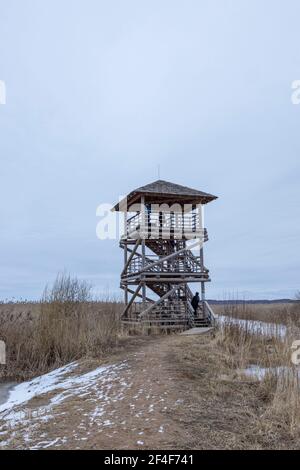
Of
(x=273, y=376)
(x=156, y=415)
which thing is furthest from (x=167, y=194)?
(x=156, y=415)

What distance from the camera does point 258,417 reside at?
625 cm

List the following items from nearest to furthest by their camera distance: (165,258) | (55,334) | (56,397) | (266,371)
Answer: (56,397), (266,371), (55,334), (165,258)

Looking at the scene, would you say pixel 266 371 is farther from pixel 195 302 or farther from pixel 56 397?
pixel 195 302

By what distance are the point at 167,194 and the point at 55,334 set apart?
9.76 meters

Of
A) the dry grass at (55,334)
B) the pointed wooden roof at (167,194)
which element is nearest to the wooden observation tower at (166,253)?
the pointed wooden roof at (167,194)

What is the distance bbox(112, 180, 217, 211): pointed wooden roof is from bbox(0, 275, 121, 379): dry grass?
7.14 metres

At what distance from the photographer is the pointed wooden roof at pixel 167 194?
68.0ft

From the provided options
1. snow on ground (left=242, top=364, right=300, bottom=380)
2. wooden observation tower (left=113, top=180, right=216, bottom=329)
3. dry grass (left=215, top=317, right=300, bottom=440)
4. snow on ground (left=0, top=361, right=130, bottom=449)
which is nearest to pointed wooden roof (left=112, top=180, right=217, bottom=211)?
wooden observation tower (left=113, top=180, right=216, bottom=329)

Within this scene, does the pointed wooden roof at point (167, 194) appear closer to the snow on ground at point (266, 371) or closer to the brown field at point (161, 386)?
the brown field at point (161, 386)

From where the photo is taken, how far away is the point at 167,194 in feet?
68.4

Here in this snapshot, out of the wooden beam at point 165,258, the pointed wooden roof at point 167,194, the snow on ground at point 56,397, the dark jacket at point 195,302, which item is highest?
the pointed wooden roof at point 167,194

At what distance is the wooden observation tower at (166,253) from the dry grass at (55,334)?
557 centimetres

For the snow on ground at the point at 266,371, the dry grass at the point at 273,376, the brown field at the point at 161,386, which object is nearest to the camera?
the brown field at the point at 161,386

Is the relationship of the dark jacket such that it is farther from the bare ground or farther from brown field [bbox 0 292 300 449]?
the bare ground
